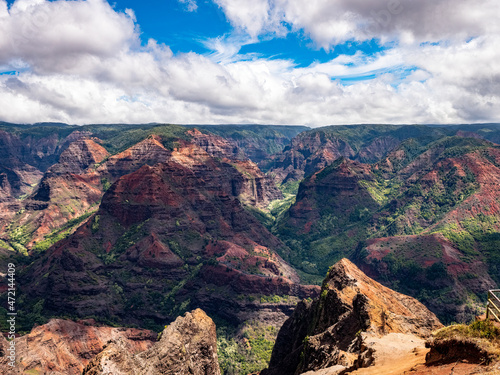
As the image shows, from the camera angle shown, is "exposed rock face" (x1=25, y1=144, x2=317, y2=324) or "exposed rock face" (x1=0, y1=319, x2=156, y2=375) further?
"exposed rock face" (x1=25, y1=144, x2=317, y2=324)

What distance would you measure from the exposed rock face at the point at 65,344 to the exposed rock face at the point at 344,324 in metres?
43.6

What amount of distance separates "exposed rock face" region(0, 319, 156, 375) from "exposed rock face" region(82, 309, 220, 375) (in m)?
31.1

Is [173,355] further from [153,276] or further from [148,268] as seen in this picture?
[148,268]

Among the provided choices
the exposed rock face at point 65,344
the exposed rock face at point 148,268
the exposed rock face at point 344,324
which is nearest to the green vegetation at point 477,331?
the exposed rock face at point 344,324

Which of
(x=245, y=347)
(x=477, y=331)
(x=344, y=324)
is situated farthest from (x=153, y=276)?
(x=477, y=331)

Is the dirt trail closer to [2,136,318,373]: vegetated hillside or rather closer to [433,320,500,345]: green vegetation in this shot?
[433,320,500,345]: green vegetation

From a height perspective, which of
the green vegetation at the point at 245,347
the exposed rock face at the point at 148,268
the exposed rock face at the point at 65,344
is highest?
the exposed rock face at the point at 148,268

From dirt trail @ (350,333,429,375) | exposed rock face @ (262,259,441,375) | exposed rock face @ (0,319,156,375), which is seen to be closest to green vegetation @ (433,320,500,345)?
dirt trail @ (350,333,429,375)

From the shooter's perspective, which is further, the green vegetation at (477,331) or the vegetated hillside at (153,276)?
the vegetated hillside at (153,276)

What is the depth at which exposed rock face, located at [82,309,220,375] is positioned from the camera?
4206 cm

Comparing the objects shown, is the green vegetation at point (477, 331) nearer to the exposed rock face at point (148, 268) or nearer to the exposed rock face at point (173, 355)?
the exposed rock face at point (173, 355)

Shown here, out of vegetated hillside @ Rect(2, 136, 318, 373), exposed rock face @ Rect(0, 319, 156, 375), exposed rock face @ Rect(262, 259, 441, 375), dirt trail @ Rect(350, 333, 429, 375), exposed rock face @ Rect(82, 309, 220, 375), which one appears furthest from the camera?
vegetated hillside @ Rect(2, 136, 318, 373)

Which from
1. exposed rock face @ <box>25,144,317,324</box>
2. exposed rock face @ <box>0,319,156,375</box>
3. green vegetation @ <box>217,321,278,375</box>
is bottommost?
green vegetation @ <box>217,321,278,375</box>

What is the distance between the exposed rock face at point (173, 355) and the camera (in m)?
42.1
